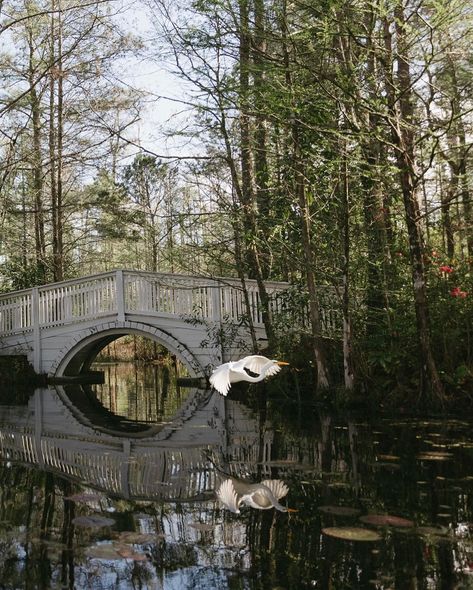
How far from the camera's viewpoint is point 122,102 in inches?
574

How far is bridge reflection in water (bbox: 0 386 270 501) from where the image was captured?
4.53 meters

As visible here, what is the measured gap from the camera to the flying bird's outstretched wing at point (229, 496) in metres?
3.79

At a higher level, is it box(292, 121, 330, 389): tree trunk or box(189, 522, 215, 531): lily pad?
box(292, 121, 330, 389): tree trunk

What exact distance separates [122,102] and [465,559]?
13.4 m

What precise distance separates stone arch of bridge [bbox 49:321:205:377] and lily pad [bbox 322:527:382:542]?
916cm

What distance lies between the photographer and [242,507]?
3783mm

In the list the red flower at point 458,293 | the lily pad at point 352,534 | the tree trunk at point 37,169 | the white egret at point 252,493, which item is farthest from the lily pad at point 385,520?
the tree trunk at point 37,169

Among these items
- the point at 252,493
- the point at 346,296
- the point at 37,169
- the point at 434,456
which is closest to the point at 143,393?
the point at 346,296

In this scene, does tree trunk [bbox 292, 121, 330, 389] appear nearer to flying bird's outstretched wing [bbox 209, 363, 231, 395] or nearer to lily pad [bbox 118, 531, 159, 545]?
flying bird's outstretched wing [bbox 209, 363, 231, 395]

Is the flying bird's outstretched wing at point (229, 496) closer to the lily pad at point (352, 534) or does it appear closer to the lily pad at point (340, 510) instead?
the lily pad at point (340, 510)

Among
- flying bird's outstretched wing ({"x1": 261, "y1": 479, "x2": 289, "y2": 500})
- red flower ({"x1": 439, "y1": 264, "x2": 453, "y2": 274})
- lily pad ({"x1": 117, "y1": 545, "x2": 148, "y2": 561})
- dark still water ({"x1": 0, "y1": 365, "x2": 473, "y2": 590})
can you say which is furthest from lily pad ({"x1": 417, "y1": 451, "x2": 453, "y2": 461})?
red flower ({"x1": 439, "y1": 264, "x2": 453, "y2": 274})

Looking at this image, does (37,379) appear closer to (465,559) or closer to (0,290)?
(0,290)

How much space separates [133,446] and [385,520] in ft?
10.7

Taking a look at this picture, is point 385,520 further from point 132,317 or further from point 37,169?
point 37,169
